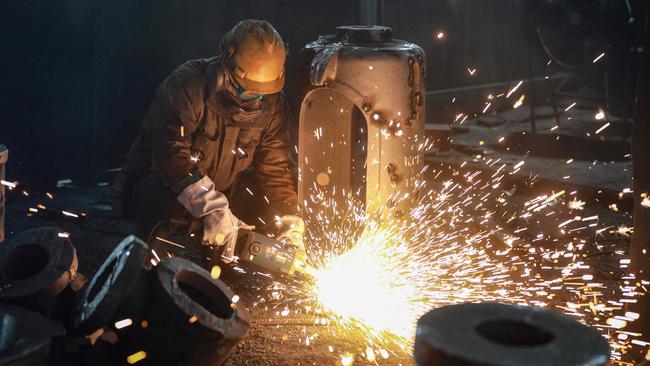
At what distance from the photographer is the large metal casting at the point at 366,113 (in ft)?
16.4

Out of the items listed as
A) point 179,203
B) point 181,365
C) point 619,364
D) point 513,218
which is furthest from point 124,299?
point 513,218

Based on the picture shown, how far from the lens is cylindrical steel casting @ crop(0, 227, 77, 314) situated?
12.3ft

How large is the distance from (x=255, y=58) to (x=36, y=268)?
1493 millimetres

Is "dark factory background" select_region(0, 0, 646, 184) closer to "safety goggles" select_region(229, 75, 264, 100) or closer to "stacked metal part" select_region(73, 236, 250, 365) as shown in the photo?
"safety goggles" select_region(229, 75, 264, 100)

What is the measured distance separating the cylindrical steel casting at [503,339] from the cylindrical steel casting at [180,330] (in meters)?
1.06

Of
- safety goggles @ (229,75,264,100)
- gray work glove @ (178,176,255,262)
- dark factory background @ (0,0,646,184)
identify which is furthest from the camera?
dark factory background @ (0,0,646,184)

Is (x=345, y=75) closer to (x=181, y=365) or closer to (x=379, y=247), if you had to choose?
(x=379, y=247)

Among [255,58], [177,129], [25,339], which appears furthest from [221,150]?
[25,339]

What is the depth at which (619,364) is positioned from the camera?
3.88 metres

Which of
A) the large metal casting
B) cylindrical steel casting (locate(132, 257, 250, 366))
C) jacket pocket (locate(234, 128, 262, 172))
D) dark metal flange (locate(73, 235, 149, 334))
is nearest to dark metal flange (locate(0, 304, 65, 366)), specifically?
dark metal flange (locate(73, 235, 149, 334))

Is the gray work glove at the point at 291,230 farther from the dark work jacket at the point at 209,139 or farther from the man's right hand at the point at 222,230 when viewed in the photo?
the man's right hand at the point at 222,230

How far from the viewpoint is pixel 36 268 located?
4043 millimetres

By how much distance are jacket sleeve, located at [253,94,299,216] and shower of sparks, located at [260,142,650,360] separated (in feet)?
1.19

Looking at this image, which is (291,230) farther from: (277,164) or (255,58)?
(255,58)
